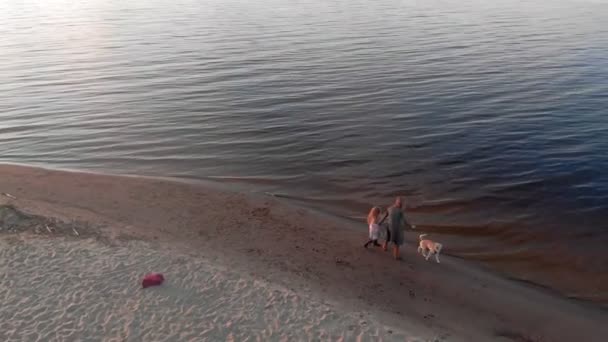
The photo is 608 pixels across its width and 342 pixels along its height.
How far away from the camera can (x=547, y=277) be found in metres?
12.8

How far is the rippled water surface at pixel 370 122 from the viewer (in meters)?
15.7

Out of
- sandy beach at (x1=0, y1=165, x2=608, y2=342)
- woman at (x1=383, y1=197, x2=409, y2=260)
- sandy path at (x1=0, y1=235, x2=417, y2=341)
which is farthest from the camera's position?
woman at (x1=383, y1=197, x2=409, y2=260)

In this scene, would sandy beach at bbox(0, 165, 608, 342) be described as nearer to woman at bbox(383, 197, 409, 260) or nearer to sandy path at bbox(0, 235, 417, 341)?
sandy path at bbox(0, 235, 417, 341)

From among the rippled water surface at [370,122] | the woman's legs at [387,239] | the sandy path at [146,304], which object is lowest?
the sandy path at [146,304]

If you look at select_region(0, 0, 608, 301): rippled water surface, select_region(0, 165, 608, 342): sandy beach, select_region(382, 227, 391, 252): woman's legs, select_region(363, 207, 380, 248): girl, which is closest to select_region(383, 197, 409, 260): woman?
select_region(382, 227, 391, 252): woman's legs

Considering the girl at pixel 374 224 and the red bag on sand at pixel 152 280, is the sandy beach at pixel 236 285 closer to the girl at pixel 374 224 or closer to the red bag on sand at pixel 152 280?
the red bag on sand at pixel 152 280

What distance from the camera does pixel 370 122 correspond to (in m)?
24.2

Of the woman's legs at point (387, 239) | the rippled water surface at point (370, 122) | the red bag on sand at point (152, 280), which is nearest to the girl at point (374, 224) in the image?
the woman's legs at point (387, 239)

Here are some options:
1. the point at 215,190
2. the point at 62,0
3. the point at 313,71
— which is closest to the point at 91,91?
the point at 313,71

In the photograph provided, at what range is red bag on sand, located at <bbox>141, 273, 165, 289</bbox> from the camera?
10.7 m

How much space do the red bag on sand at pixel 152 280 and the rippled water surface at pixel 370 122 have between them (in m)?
6.72

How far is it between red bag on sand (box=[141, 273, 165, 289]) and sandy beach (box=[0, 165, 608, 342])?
0.15 metres

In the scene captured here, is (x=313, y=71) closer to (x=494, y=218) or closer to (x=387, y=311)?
(x=494, y=218)

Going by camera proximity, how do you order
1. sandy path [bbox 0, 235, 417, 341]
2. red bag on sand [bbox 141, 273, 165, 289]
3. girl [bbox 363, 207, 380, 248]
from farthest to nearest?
girl [bbox 363, 207, 380, 248] < red bag on sand [bbox 141, 273, 165, 289] < sandy path [bbox 0, 235, 417, 341]
